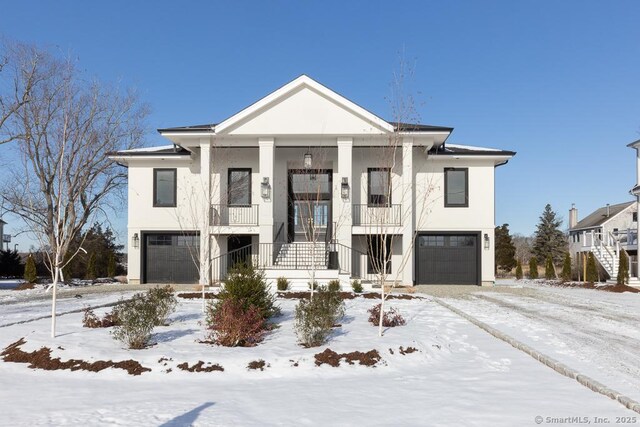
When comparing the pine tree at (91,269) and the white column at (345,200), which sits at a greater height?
the white column at (345,200)

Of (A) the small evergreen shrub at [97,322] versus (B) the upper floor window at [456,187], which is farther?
(B) the upper floor window at [456,187]

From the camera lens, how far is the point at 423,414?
4.96m

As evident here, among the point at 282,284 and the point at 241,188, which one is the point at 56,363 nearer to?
the point at 282,284

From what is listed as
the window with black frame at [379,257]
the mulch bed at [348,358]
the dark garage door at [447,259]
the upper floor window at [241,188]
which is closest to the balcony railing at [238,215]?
the upper floor window at [241,188]

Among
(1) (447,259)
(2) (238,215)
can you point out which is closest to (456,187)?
(1) (447,259)

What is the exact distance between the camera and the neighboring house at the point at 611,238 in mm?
26766

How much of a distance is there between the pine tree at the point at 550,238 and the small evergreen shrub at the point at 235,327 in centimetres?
4536

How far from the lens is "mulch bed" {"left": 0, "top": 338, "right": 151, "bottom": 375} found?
6.59 m

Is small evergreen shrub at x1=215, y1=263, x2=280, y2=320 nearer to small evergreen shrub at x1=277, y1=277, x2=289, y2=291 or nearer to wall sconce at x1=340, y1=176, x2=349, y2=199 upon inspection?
small evergreen shrub at x1=277, y1=277, x2=289, y2=291

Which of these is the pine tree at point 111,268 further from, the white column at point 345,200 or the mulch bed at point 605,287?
the mulch bed at point 605,287

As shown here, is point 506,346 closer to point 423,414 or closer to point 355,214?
point 423,414

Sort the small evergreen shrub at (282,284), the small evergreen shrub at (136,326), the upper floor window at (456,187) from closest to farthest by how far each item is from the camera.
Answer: the small evergreen shrub at (136,326), the small evergreen shrub at (282,284), the upper floor window at (456,187)

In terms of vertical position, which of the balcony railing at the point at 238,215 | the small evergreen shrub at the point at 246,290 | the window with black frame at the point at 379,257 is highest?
the balcony railing at the point at 238,215

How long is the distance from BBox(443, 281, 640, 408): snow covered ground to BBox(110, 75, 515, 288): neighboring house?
162 inches
